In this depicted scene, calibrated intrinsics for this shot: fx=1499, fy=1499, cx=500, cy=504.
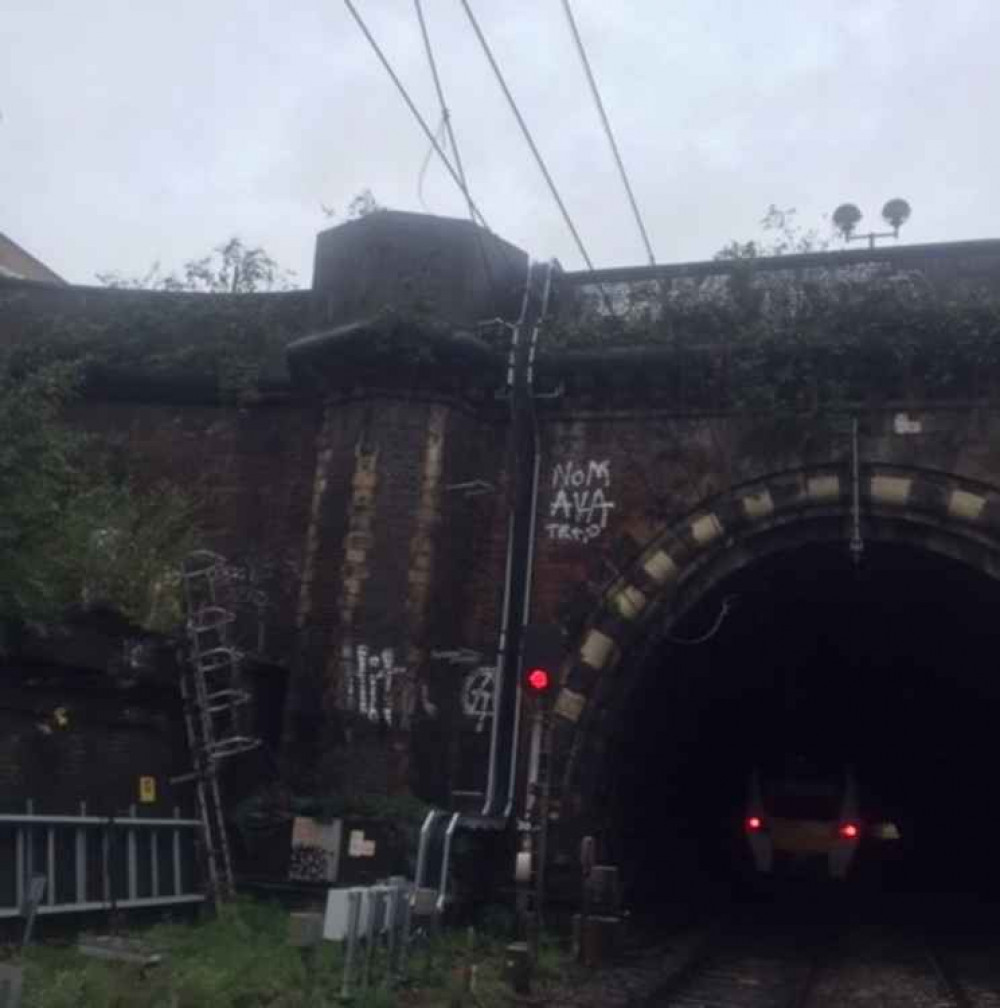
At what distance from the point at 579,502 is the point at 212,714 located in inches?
179

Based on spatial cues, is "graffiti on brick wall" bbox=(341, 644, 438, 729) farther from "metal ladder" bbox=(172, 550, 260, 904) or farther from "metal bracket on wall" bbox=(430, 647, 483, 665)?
"metal ladder" bbox=(172, 550, 260, 904)

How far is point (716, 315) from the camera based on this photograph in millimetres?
16188

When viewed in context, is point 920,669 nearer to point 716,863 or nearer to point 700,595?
point 716,863

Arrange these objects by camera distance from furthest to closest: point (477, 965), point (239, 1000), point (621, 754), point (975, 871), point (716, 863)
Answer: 1. point (975, 871)
2. point (716, 863)
3. point (621, 754)
4. point (477, 965)
5. point (239, 1000)

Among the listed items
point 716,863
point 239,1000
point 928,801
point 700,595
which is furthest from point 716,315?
point 928,801

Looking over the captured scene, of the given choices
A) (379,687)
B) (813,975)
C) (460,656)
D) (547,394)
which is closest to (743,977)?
(813,975)

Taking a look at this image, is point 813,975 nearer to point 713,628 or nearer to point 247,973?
point 713,628

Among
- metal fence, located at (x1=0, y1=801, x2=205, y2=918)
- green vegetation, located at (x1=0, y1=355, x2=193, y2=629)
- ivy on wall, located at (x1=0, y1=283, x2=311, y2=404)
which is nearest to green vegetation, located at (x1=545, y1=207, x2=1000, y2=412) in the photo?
ivy on wall, located at (x1=0, y1=283, x2=311, y2=404)

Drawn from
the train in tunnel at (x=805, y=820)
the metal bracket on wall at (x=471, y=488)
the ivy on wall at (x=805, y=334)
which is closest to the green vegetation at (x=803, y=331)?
the ivy on wall at (x=805, y=334)

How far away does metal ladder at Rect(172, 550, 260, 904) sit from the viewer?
47.1 ft

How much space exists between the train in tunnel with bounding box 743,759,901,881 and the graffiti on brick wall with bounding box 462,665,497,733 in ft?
34.7

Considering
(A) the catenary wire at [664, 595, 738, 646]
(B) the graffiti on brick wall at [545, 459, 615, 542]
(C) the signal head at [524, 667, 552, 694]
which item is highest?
(B) the graffiti on brick wall at [545, 459, 615, 542]

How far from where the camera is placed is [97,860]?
12555mm

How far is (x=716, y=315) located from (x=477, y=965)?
730cm
